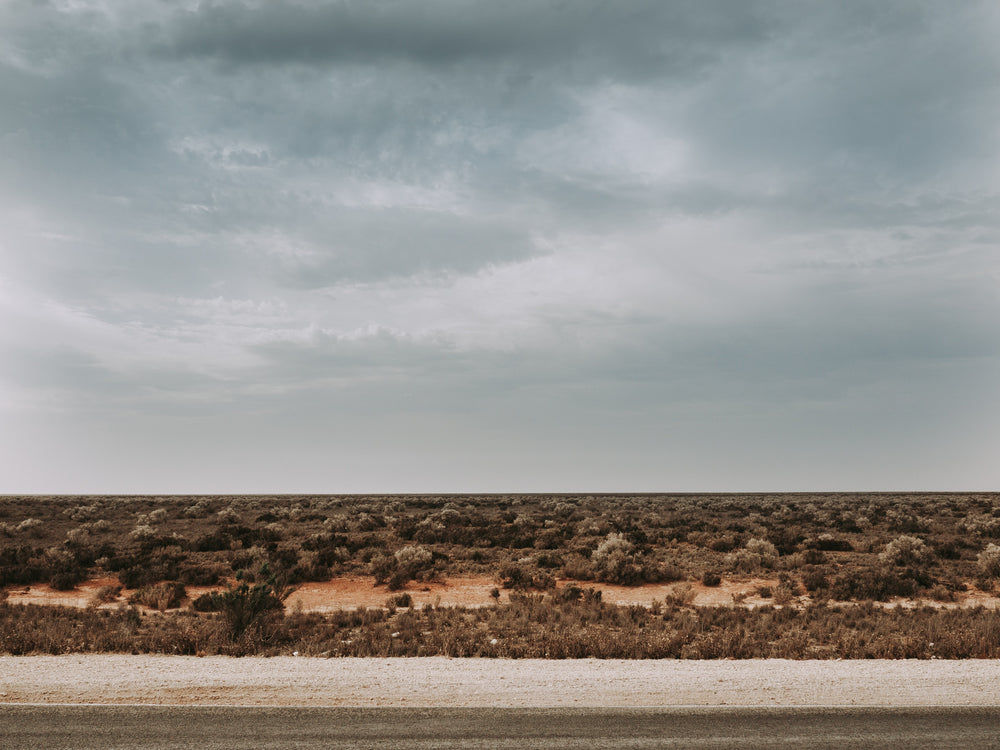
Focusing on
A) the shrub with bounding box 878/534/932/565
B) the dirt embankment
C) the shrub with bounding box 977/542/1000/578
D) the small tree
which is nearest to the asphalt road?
the small tree

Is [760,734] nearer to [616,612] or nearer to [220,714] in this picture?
[220,714]

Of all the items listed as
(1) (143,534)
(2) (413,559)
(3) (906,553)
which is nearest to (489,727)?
(2) (413,559)

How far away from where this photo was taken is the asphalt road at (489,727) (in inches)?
306

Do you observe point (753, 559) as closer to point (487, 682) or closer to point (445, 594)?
point (445, 594)

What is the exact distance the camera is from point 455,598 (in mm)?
21703

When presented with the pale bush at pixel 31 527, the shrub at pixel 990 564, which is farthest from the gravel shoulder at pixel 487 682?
the pale bush at pixel 31 527

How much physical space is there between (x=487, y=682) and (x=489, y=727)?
2.53 meters

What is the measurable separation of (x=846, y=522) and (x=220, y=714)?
137 feet

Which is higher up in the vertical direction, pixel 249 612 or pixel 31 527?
pixel 249 612

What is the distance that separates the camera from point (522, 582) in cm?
2333

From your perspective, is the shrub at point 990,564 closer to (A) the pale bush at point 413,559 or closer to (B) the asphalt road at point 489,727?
(B) the asphalt road at point 489,727

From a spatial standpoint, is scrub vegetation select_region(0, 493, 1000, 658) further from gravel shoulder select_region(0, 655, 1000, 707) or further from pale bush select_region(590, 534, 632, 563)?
gravel shoulder select_region(0, 655, 1000, 707)

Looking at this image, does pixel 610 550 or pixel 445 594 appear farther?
pixel 610 550

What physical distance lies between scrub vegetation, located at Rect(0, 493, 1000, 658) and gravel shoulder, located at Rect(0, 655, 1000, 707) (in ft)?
3.73
